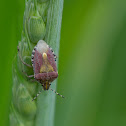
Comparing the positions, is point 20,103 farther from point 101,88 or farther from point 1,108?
point 101,88

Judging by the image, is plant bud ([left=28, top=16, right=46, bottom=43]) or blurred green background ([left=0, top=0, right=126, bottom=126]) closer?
plant bud ([left=28, top=16, right=46, bottom=43])

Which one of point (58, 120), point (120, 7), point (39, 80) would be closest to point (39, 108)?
point (39, 80)

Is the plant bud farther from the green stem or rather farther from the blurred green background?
the blurred green background

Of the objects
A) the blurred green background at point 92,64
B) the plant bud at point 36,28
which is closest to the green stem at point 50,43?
the plant bud at point 36,28

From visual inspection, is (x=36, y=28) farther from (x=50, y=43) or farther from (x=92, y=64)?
(x=92, y=64)

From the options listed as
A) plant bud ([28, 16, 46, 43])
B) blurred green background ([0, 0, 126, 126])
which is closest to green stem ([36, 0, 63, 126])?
plant bud ([28, 16, 46, 43])
